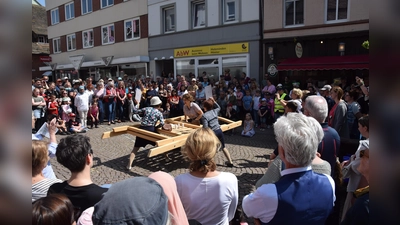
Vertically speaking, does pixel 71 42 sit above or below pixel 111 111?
above

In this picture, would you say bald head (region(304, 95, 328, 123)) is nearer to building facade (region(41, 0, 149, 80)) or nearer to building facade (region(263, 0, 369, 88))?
building facade (region(263, 0, 369, 88))

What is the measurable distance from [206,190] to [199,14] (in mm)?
15433

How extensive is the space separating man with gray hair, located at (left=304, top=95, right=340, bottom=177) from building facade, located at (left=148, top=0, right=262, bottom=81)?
1141 centimetres

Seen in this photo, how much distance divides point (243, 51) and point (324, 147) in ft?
40.3

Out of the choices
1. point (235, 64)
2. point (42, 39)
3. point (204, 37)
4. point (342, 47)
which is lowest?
point (235, 64)

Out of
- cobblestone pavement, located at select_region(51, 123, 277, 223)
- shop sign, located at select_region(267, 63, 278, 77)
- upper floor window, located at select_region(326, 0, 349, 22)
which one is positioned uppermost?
upper floor window, located at select_region(326, 0, 349, 22)

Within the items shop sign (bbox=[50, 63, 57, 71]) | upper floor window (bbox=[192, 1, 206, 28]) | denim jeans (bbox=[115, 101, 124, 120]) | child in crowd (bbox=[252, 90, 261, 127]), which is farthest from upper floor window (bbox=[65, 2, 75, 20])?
child in crowd (bbox=[252, 90, 261, 127])

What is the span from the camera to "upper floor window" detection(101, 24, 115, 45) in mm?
21047

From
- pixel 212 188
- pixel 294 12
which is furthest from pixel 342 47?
pixel 212 188

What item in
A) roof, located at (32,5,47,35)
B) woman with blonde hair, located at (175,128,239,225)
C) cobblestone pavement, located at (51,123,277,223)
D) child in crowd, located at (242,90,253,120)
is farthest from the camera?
roof, located at (32,5,47,35)

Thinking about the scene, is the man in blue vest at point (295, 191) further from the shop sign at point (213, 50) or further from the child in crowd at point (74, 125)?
the shop sign at point (213, 50)

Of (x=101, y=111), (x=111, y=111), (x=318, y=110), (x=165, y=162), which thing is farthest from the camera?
(x=111, y=111)

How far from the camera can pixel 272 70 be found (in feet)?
45.3

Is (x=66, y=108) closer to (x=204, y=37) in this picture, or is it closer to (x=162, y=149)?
(x=162, y=149)
